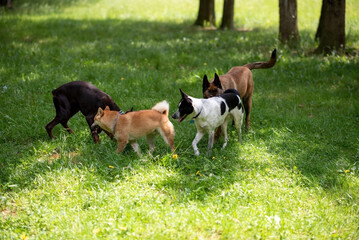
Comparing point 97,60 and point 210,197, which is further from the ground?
point 97,60

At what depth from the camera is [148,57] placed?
A: 1184cm

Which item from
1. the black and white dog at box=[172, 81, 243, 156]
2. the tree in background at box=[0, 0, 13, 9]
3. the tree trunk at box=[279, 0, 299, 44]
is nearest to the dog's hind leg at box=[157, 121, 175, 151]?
the black and white dog at box=[172, 81, 243, 156]

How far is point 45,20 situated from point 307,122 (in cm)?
1365

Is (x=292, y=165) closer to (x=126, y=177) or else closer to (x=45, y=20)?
(x=126, y=177)

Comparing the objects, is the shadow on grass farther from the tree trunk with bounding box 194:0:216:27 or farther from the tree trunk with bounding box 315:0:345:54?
the tree trunk with bounding box 315:0:345:54

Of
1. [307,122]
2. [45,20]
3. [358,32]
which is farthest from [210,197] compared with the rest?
[45,20]

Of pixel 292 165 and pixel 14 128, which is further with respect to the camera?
pixel 14 128

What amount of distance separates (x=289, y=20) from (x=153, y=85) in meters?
5.96

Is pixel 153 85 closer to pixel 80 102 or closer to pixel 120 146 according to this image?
pixel 80 102

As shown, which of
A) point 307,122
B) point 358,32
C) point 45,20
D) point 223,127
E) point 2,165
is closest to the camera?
point 2,165

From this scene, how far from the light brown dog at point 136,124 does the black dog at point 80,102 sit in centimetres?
55

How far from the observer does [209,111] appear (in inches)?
237

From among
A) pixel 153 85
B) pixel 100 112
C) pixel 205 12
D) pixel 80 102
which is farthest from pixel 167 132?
pixel 205 12

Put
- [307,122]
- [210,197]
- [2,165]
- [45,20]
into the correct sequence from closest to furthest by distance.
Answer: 1. [210,197]
2. [2,165]
3. [307,122]
4. [45,20]
